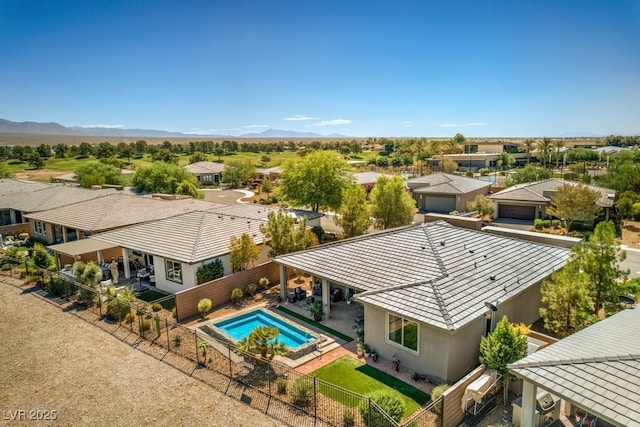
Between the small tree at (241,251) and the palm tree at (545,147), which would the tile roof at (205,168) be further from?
the palm tree at (545,147)

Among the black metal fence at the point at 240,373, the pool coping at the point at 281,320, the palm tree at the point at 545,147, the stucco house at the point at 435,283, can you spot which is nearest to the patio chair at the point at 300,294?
the stucco house at the point at 435,283

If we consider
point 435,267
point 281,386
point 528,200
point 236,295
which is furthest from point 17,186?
point 528,200

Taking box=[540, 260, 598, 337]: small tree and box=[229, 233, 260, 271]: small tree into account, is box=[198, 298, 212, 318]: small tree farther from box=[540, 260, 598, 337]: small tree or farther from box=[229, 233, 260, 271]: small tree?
box=[540, 260, 598, 337]: small tree

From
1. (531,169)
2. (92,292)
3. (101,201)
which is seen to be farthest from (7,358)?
(531,169)

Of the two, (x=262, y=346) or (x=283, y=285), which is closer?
(x=262, y=346)

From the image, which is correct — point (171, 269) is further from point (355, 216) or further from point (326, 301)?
point (355, 216)
